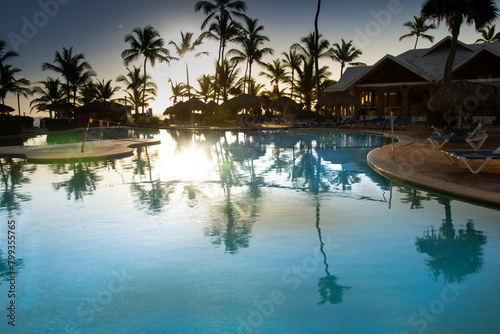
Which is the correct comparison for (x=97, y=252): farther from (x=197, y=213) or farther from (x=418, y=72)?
(x=418, y=72)

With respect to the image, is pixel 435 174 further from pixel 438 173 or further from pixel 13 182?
pixel 13 182

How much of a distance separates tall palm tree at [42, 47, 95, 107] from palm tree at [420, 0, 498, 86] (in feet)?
125

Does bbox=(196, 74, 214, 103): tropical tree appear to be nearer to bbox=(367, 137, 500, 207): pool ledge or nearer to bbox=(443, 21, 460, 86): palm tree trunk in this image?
bbox=(443, 21, 460, 86): palm tree trunk

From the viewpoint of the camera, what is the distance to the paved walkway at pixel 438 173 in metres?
7.40

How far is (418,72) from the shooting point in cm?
2862

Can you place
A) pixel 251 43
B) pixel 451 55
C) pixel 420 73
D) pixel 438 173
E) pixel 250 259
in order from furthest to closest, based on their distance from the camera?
pixel 251 43
pixel 420 73
pixel 451 55
pixel 438 173
pixel 250 259

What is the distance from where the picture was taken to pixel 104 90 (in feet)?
181

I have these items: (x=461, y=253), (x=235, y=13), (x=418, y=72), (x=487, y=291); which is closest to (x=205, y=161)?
(x=461, y=253)

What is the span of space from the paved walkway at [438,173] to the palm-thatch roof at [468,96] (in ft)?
8.21

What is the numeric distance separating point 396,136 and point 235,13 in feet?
92.6

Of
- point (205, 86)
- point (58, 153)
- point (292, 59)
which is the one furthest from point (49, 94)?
point (58, 153)

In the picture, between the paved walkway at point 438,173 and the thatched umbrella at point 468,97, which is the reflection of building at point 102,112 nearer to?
the thatched umbrella at point 468,97

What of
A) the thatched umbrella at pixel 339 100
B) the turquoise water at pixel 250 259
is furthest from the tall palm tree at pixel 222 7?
the turquoise water at pixel 250 259

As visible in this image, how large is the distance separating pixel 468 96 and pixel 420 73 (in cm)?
1424
